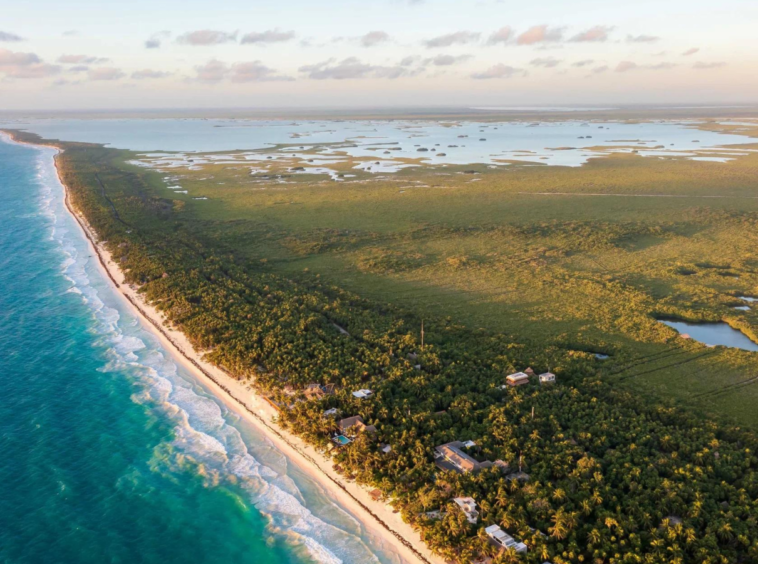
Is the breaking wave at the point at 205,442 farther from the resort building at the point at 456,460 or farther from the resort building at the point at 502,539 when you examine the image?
the resort building at the point at 456,460

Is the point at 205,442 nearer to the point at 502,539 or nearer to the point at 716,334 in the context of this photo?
the point at 502,539

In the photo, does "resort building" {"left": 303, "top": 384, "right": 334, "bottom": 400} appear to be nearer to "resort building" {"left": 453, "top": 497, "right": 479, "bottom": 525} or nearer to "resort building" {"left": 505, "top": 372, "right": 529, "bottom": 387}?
"resort building" {"left": 505, "top": 372, "right": 529, "bottom": 387}

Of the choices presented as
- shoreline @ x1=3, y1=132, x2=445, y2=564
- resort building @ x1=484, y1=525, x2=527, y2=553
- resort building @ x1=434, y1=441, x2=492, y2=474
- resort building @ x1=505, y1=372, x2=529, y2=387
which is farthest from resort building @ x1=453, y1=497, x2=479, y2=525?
resort building @ x1=505, y1=372, x2=529, y2=387

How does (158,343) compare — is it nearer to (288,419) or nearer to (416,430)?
(288,419)

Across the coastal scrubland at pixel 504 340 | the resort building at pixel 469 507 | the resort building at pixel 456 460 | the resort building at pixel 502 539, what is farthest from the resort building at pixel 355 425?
the resort building at pixel 502 539

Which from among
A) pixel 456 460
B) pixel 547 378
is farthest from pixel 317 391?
pixel 547 378

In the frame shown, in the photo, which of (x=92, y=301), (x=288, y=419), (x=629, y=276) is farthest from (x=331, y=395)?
(x=629, y=276)

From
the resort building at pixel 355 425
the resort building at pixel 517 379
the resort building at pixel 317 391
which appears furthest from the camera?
the resort building at pixel 517 379
